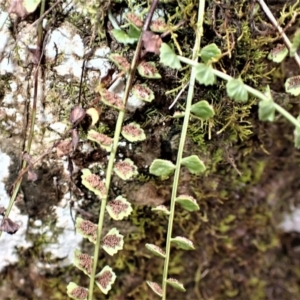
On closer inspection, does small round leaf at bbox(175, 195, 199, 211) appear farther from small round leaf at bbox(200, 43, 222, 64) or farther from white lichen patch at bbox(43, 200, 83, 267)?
white lichen patch at bbox(43, 200, 83, 267)

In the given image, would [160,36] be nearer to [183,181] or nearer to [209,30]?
[209,30]

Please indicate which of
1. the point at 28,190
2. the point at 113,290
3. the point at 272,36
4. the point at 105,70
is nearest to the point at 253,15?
the point at 272,36

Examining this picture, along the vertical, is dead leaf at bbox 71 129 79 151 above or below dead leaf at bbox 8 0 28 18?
below

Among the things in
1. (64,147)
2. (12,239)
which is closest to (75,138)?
(64,147)

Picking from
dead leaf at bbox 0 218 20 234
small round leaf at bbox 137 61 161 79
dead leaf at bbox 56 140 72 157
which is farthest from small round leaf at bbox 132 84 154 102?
dead leaf at bbox 0 218 20 234

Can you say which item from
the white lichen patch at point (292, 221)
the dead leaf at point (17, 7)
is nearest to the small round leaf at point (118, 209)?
the dead leaf at point (17, 7)

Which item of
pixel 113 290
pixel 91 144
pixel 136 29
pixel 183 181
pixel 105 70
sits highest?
pixel 136 29

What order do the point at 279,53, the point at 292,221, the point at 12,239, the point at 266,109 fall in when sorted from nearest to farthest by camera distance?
the point at 266,109, the point at 279,53, the point at 12,239, the point at 292,221

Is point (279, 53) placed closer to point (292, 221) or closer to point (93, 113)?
point (93, 113)
